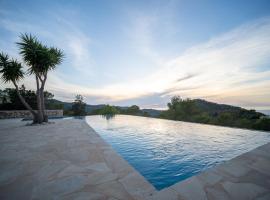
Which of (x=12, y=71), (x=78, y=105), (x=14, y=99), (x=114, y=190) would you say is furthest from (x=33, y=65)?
(x=14, y=99)

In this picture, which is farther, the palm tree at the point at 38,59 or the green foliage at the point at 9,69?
the green foliage at the point at 9,69

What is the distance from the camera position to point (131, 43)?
11.7 metres

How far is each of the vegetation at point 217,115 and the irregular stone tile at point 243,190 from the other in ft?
32.1

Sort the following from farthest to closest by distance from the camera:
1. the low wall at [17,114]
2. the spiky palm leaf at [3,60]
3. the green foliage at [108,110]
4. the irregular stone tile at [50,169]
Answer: the green foliage at [108,110] < the low wall at [17,114] < the spiky palm leaf at [3,60] < the irregular stone tile at [50,169]

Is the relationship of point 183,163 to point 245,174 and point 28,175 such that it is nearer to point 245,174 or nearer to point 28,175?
point 245,174

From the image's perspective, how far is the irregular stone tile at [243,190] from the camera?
1.59 metres

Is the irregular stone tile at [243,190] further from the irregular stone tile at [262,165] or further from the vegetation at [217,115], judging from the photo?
the vegetation at [217,115]

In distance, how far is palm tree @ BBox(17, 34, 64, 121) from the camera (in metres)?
9.16

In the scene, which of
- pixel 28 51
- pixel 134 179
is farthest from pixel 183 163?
pixel 28 51

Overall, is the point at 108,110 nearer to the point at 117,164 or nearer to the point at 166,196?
the point at 117,164

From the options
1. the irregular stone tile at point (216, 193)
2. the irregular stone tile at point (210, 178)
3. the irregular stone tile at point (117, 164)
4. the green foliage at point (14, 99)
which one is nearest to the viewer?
the irregular stone tile at point (216, 193)

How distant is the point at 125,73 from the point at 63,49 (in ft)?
27.5

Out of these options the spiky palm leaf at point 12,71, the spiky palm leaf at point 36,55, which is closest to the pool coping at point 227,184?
the spiky palm leaf at point 36,55

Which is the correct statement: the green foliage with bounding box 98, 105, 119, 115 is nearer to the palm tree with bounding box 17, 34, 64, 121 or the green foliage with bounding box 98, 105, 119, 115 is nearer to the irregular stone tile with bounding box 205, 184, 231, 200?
the palm tree with bounding box 17, 34, 64, 121
